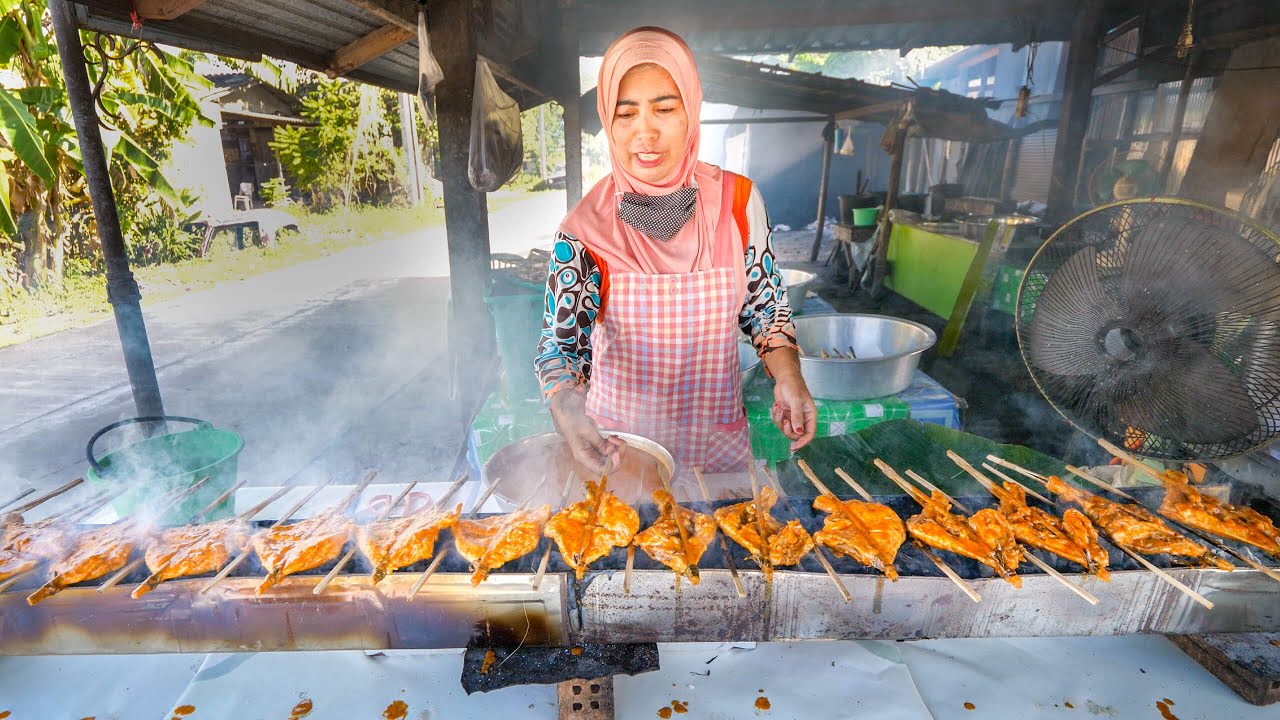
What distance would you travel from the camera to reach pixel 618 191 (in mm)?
2465

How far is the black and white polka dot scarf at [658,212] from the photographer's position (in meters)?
2.41

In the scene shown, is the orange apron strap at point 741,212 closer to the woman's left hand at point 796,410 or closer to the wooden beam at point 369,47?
the woman's left hand at point 796,410

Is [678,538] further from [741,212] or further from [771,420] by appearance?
[771,420]

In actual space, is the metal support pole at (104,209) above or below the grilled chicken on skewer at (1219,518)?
above

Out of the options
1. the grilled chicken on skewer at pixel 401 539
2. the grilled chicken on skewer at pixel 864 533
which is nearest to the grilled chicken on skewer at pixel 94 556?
the grilled chicken on skewer at pixel 401 539

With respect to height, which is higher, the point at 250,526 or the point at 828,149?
the point at 828,149

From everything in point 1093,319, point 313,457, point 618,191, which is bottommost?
point 313,457

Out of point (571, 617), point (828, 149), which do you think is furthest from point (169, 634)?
point (828, 149)

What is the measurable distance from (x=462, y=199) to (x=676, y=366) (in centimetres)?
284

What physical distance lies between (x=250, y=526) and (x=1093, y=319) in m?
3.19

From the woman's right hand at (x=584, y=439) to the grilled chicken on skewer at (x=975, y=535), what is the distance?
0.97 metres

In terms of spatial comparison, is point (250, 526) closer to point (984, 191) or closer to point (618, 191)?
point (618, 191)

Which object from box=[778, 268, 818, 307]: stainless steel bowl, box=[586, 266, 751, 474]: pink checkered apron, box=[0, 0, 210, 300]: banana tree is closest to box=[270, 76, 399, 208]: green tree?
box=[0, 0, 210, 300]: banana tree

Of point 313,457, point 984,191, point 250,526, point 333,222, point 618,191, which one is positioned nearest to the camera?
point 250,526
